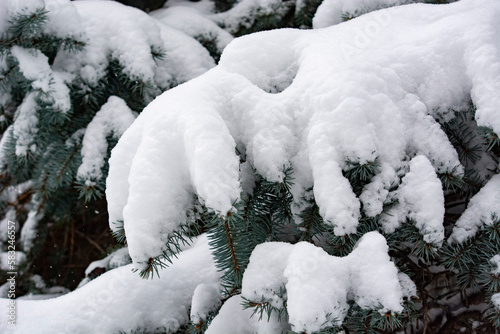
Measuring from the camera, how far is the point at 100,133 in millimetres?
1502

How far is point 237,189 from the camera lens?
0.86 meters

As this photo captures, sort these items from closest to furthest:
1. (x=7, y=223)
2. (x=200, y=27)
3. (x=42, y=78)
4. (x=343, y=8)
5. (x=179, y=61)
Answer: (x=42, y=78) → (x=343, y=8) → (x=179, y=61) → (x=200, y=27) → (x=7, y=223)

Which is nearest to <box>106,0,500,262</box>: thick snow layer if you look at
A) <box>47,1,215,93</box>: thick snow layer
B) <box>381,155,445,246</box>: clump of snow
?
<box>381,155,445,246</box>: clump of snow

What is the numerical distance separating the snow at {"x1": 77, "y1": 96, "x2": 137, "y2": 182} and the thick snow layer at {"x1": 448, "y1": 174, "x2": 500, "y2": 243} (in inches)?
51.0

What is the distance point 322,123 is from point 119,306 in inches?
37.4

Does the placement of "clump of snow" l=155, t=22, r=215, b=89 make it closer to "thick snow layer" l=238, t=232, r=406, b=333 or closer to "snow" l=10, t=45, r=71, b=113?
"snow" l=10, t=45, r=71, b=113

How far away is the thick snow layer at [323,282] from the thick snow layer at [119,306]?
0.49 m

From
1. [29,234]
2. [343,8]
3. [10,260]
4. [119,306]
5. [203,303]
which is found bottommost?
[10,260]

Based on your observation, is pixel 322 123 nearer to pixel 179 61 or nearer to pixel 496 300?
pixel 496 300

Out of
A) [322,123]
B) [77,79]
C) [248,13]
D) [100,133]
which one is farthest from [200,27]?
[322,123]

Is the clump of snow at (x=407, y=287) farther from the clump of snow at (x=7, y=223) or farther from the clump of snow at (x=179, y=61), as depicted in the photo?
the clump of snow at (x=7, y=223)

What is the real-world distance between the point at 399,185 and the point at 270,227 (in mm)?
438

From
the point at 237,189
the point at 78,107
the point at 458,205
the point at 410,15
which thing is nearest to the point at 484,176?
the point at 458,205

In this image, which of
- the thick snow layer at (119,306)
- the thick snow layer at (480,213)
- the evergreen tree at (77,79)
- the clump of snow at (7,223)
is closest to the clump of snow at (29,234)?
the clump of snow at (7,223)
